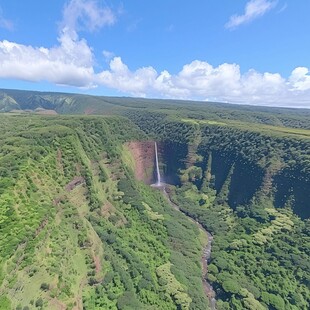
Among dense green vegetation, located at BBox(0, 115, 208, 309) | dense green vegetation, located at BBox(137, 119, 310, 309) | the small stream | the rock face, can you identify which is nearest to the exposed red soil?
dense green vegetation, located at BBox(0, 115, 208, 309)

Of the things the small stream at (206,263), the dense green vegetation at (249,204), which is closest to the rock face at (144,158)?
the dense green vegetation at (249,204)

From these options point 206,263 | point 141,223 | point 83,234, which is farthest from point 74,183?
point 206,263

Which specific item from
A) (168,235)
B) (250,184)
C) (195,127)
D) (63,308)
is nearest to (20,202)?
(63,308)

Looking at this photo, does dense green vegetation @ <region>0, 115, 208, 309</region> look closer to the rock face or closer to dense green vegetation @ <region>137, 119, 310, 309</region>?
dense green vegetation @ <region>137, 119, 310, 309</region>

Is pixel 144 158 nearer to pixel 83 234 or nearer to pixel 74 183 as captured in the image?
pixel 74 183

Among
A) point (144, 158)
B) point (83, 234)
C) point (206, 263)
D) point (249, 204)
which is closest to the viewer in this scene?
point (83, 234)

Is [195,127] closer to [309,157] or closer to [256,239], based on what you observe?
[309,157]
